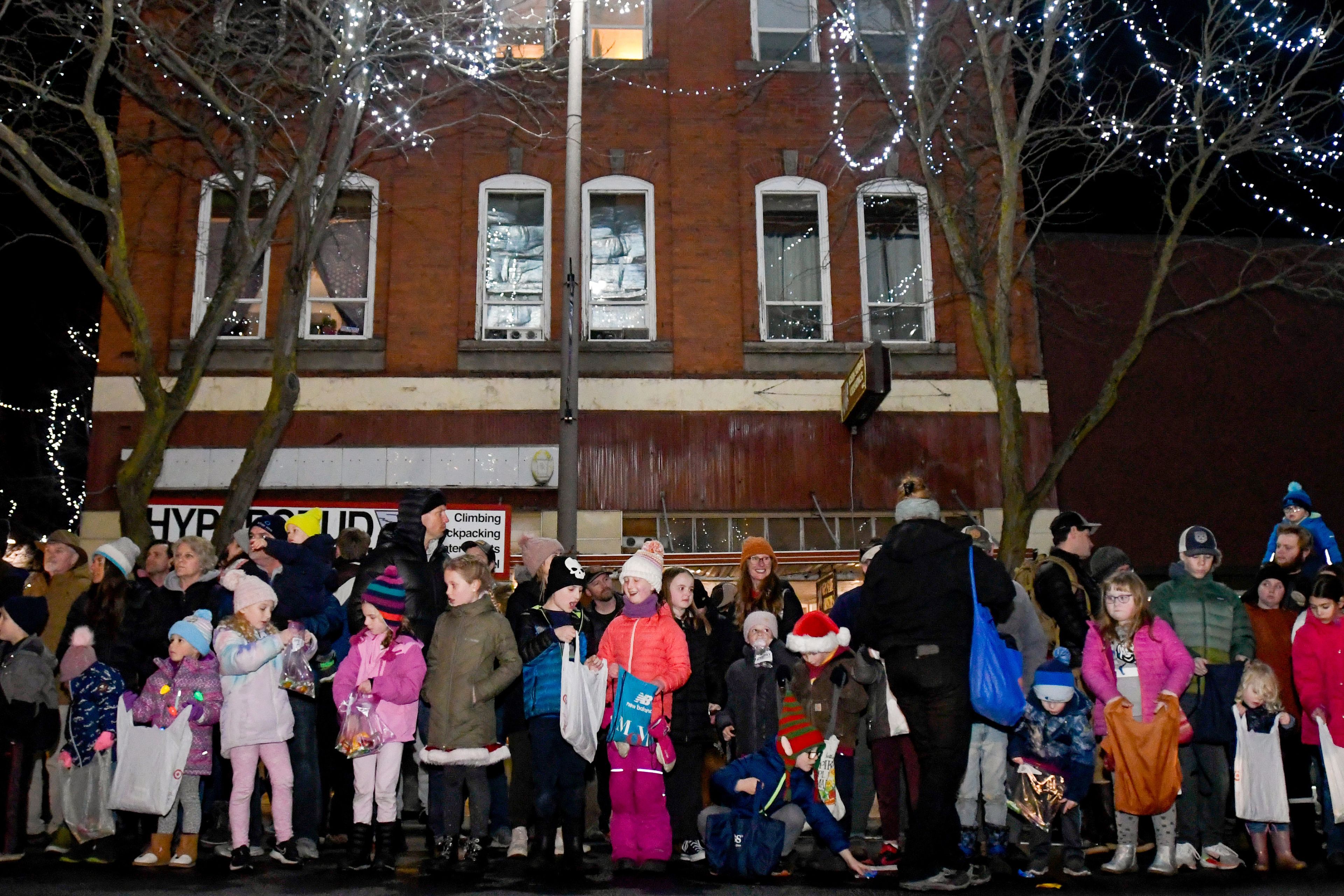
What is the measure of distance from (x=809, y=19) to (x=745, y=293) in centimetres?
428

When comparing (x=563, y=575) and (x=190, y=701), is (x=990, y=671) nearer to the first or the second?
(x=563, y=575)

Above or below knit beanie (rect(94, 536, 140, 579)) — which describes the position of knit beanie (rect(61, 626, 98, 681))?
below

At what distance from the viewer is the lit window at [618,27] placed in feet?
55.4

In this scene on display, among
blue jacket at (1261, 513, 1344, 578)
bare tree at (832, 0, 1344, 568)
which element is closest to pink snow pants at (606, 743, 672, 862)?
blue jacket at (1261, 513, 1344, 578)

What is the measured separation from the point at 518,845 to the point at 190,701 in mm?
2315

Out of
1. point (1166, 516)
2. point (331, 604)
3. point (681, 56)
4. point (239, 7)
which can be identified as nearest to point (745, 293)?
point (681, 56)

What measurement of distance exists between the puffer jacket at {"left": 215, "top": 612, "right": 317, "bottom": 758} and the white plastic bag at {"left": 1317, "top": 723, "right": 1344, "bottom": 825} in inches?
266

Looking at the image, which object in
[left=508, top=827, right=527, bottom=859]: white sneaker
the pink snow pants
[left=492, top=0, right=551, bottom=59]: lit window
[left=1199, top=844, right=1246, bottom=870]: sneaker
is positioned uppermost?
[left=492, top=0, right=551, bottom=59]: lit window

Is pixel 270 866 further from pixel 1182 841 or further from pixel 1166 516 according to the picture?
pixel 1166 516

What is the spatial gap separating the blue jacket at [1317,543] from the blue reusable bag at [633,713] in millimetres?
5183

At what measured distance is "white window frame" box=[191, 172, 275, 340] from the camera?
15664mm

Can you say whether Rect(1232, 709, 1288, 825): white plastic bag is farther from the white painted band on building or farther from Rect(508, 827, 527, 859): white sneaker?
the white painted band on building

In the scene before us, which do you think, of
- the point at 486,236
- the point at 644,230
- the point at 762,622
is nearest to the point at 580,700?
the point at 762,622

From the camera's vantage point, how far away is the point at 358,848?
23.7 ft
